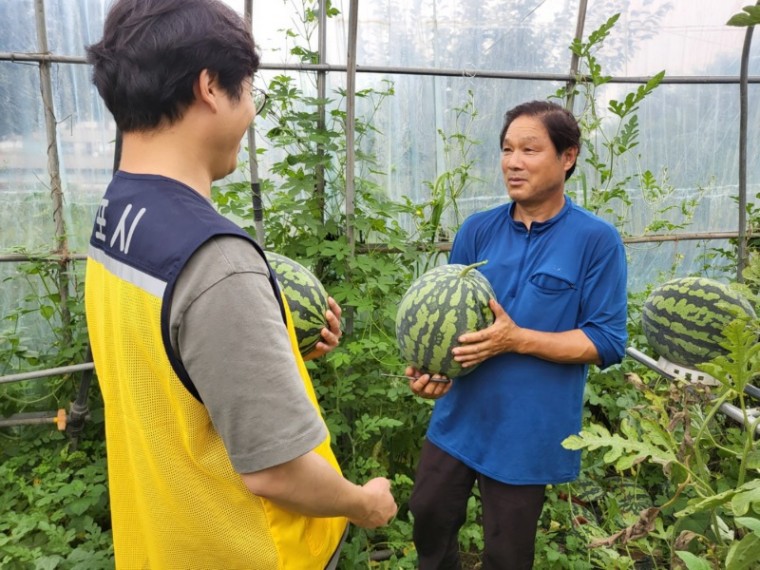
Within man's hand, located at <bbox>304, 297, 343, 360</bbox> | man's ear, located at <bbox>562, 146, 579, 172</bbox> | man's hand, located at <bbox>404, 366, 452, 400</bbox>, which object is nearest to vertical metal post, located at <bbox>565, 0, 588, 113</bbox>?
man's ear, located at <bbox>562, 146, 579, 172</bbox>

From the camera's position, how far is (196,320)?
3.10ft

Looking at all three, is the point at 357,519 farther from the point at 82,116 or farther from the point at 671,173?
the point at 671,173

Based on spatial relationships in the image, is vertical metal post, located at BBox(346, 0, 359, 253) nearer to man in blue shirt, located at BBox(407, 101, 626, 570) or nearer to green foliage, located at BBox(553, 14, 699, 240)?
man in blue shirt, located at BBox(407, 101, 626, 570)

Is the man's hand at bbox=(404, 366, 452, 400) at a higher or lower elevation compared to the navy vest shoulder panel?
lower

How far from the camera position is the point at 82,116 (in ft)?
11.5

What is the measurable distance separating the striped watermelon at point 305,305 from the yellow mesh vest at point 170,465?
0.56m

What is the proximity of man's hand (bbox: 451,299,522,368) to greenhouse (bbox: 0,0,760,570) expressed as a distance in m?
0.01

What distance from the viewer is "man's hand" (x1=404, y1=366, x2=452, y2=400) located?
2.06 meters

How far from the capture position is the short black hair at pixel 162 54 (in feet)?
3.35

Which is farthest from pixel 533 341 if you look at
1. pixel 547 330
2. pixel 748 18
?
pixel 748 18

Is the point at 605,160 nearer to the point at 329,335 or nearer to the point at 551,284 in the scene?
the point at 551,284

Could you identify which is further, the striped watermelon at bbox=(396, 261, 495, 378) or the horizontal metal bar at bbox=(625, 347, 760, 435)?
the striped watermelon at bbox=(396, 261, 495, 378)

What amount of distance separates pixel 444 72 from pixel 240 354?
3.32 metres

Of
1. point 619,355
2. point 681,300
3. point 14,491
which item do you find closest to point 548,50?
point 681,300
